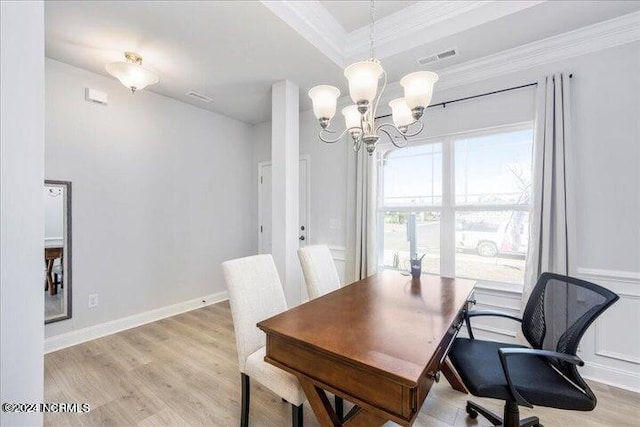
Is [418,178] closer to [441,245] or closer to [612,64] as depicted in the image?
[441,245]

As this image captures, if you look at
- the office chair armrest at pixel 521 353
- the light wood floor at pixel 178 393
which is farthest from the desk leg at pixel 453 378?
the office chair armrest at pixel 521 353

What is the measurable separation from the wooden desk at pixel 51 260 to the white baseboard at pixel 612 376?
15.6 feet

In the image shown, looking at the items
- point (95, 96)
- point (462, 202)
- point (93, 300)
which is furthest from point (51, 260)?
point (462, 202)

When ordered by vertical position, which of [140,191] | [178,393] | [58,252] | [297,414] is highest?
[140,191]

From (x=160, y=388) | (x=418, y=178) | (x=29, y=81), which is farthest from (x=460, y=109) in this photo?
(x=160, y=388)

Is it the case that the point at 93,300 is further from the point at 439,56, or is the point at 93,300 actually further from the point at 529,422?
the point at 439,56

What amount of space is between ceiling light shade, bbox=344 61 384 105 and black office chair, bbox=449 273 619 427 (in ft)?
4.69

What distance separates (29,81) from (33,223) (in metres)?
0.46

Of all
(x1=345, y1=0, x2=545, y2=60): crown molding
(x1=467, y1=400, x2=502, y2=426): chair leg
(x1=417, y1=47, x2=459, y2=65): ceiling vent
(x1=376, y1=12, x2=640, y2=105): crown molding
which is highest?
(x1=345, y1=0, x2=545, y2=60): crown molding

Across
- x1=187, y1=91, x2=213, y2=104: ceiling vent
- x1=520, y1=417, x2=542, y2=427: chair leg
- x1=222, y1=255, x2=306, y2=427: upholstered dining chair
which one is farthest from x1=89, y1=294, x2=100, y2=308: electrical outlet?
x1=520, y1=417, x2=542, y2=427: chair leg

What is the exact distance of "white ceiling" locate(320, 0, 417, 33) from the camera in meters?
2.30

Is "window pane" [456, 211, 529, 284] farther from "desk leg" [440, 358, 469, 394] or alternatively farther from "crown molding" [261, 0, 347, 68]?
"crown molding" [261, 0, 347, 68]

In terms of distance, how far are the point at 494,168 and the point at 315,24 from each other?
214 cm

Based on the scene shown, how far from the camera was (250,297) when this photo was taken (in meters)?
1.66
